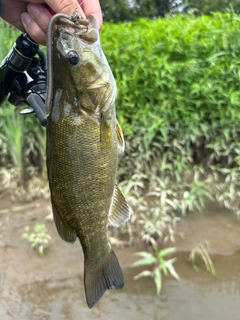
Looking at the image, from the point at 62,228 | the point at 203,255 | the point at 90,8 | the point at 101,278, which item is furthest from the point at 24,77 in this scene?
the point at 203,255

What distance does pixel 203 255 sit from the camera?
298 centimetres

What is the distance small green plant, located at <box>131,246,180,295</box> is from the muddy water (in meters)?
0.06

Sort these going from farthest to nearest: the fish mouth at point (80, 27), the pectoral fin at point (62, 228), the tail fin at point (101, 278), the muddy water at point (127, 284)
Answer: the muddy water at point (127, 284) < the tail fin at point (101, 278) < the pectoral fin at point (62, 228) < the fish mouth at point (80, 27)

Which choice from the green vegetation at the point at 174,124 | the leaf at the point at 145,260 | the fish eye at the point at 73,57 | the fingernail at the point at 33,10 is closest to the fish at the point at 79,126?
the fish eye at the point at 73,57

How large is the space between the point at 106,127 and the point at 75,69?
8.7 inches

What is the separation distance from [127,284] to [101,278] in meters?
1.47

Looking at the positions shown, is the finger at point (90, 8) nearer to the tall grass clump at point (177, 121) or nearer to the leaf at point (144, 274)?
the tall grass clump at point (177, 121)

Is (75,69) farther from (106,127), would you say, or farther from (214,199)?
(214,199)

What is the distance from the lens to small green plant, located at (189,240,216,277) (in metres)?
2.92

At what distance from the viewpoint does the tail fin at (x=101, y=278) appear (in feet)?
4.78

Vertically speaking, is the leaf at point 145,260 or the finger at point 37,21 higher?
the finger at point 37,21

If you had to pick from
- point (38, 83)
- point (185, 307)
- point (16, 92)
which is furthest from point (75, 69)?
point (185, 307)

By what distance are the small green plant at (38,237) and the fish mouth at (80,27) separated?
2.19m

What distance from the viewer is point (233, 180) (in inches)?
125
